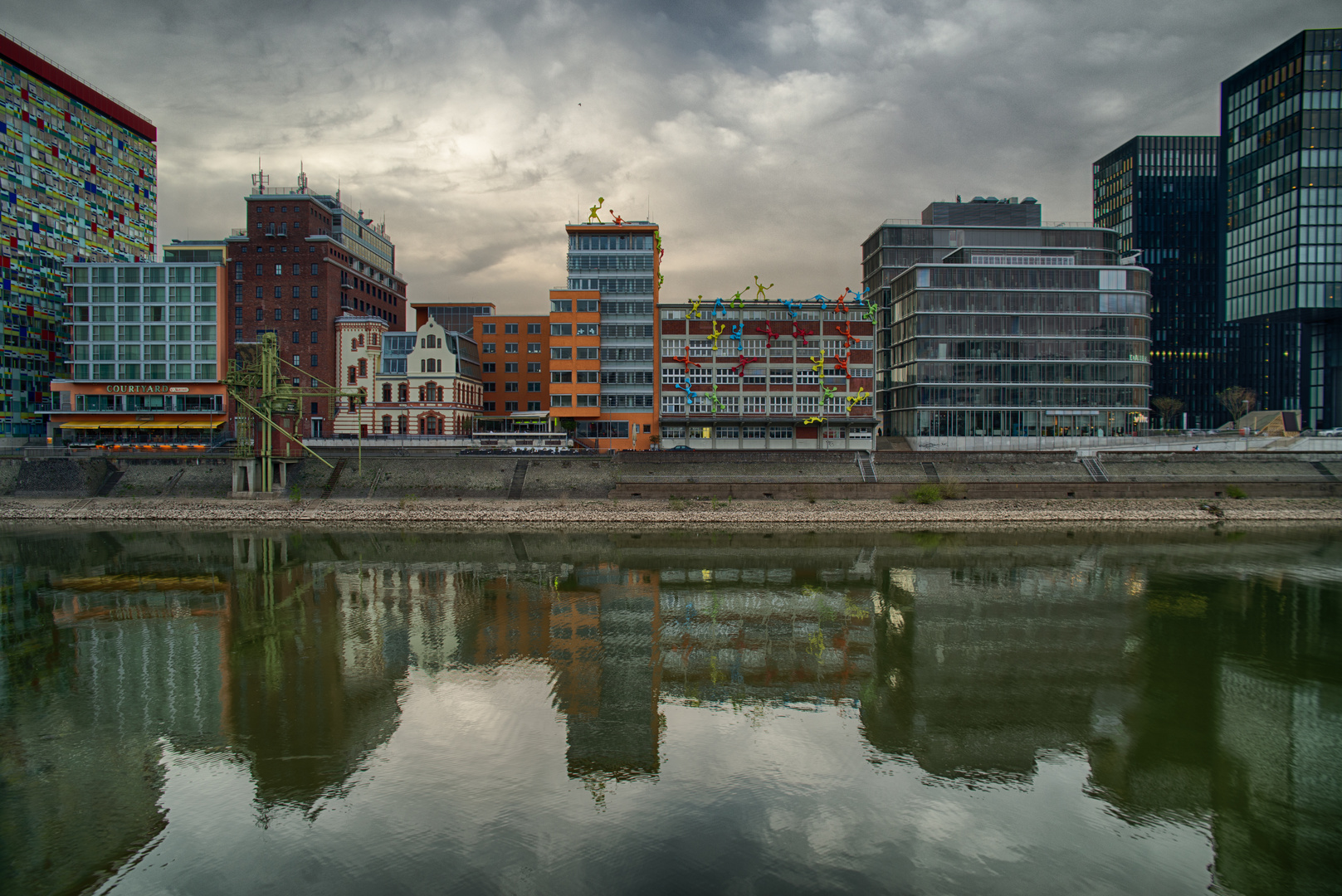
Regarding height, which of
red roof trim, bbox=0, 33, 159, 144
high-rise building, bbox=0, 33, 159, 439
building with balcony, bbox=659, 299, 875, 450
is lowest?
building with balcony, bbox=659, 299, 875, 450

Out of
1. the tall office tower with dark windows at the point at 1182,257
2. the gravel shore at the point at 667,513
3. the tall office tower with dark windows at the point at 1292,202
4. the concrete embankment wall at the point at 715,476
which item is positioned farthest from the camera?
the tall office tower with dark windows at the point at 1182,257

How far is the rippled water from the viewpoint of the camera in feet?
37.1

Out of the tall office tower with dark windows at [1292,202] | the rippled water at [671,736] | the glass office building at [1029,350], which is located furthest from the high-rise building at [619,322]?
the tall office tower with dark windows at [1292,202]

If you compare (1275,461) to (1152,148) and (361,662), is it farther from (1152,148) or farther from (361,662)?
(1152,148)

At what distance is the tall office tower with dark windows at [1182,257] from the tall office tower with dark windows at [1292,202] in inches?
1206

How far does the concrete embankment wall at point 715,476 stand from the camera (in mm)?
51281

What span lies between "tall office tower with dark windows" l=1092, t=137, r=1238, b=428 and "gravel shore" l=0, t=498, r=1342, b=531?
81.7m

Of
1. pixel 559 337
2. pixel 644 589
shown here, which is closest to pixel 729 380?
pixel 559 337

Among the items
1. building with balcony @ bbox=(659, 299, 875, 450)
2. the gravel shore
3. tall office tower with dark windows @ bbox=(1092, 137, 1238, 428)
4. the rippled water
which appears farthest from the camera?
tall office tower with dark windows @ bbox=(1092, 137, 1238, 428)

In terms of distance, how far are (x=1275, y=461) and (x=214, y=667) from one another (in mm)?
71214

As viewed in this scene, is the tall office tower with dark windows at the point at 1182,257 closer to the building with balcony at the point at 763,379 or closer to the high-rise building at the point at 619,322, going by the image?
the building with balcony at the point at 763,379

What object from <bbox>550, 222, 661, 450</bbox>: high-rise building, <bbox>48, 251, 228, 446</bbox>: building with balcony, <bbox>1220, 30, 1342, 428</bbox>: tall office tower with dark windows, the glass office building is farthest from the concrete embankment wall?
<bbox>1220, 30, 1342, 428</bbox>: tall office tower with dark windows

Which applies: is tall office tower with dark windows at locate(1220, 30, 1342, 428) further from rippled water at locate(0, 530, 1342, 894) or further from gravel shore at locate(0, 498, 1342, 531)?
rippled water at locate(0, 530, 1342, 894)

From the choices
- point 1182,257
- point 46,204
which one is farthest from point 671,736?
point 1182,257
